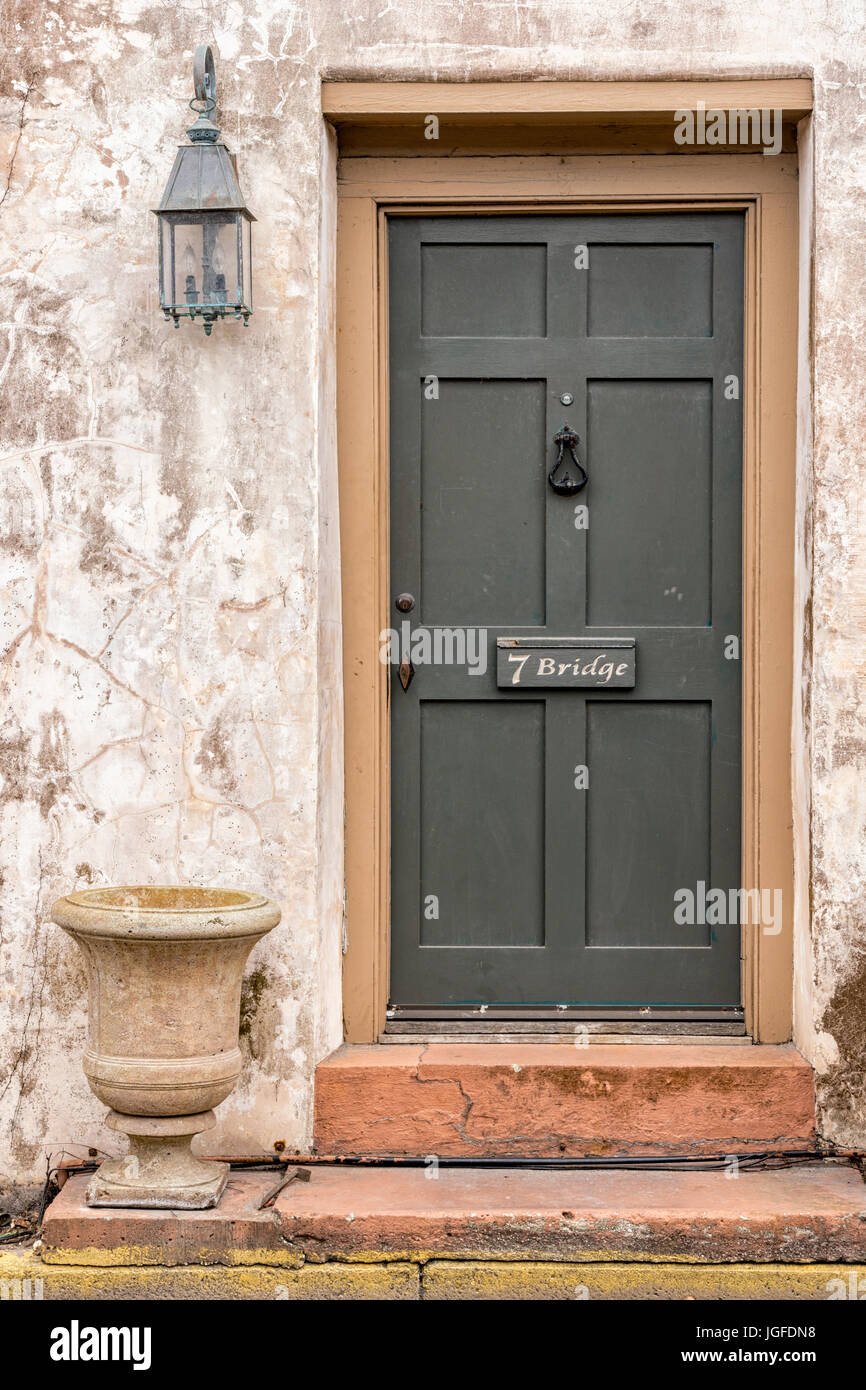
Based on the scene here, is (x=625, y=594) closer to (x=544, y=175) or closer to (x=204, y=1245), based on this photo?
(x=544, y=175)

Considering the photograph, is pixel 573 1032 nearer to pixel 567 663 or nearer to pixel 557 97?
pixel 567 663

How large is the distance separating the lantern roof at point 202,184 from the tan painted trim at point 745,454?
0.51 m

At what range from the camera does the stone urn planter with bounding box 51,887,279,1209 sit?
11.6 feet

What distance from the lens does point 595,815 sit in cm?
438

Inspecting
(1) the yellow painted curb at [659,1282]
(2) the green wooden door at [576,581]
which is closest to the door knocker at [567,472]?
(2) the green wooden door at [576,581]

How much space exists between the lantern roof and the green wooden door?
673mm

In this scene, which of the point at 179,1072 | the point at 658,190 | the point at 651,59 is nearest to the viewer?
the point at 179,1072

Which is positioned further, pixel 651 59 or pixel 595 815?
pixel 595 815

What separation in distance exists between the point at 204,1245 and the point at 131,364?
255 cm

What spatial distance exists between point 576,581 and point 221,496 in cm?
117

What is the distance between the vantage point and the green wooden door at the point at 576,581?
172 inches

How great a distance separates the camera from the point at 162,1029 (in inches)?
141

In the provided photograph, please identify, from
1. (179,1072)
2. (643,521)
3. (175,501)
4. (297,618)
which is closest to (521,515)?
(643,521)

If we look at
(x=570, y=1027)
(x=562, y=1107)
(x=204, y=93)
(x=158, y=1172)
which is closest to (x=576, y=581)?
(x=570, y=1027)
